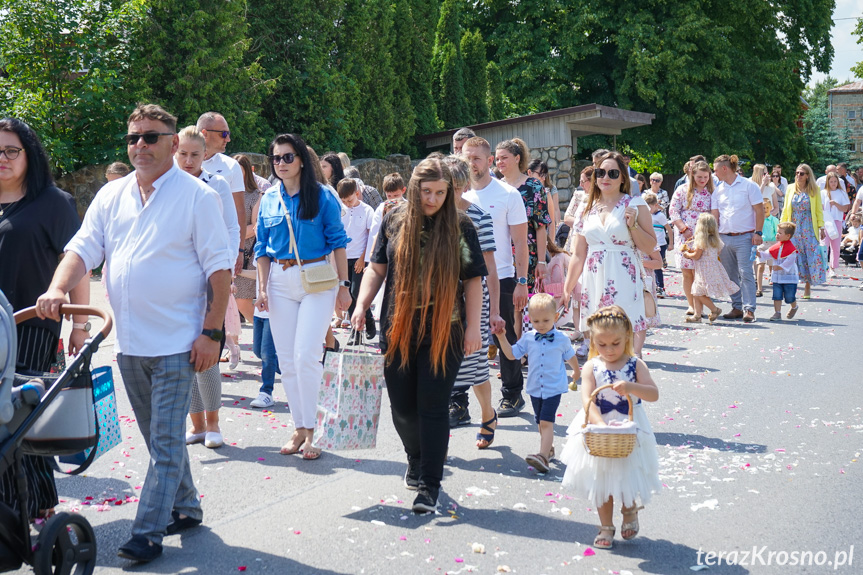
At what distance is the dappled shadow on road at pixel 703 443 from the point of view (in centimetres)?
650

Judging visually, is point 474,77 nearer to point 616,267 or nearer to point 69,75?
point 69,75

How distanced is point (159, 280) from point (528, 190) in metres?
4.66

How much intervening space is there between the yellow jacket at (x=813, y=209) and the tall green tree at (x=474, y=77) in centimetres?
1822

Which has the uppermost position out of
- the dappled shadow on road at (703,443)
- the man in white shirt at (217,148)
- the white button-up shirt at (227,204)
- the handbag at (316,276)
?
the man in white shirt at (217,148)

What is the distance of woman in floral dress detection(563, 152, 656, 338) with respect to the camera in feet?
24.4

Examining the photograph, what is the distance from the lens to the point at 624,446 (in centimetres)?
442

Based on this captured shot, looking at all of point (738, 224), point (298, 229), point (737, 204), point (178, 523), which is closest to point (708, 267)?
point (738, 224)

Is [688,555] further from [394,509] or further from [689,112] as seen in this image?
[689,112]

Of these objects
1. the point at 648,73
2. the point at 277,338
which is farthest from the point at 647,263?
the point at 648,73

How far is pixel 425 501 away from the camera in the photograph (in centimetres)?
504

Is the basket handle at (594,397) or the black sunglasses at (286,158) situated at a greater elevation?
the black sunglasses at (286,158)

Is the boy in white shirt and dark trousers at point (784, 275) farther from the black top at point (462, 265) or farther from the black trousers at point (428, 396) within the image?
the black trousers at point (428, 396)

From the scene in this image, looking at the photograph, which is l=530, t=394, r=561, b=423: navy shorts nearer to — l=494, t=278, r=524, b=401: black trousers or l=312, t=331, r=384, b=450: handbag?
l=312, t=331, r=384, b=450: handbag

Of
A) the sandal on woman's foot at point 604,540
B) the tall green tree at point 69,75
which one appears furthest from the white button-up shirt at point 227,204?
the tall green tree at point 69,75
